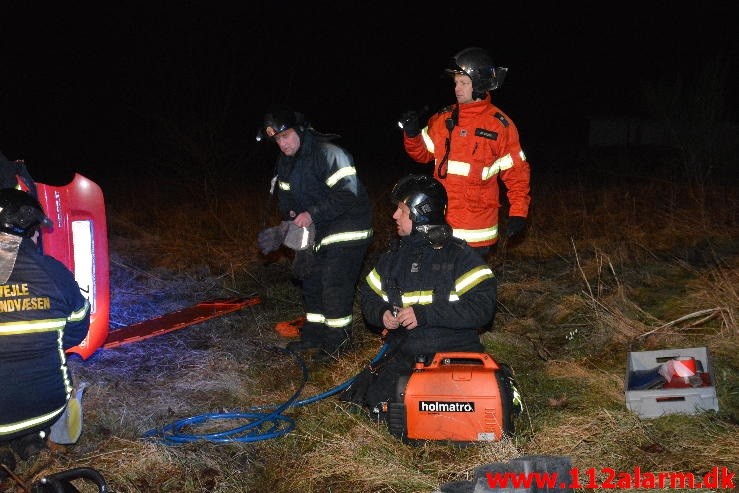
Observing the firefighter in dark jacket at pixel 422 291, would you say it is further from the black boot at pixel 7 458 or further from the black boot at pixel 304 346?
the black boot at pixel 7 458

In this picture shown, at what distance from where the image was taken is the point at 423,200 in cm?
425

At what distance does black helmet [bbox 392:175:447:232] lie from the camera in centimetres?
425

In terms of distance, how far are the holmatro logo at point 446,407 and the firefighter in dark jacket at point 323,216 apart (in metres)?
1.80

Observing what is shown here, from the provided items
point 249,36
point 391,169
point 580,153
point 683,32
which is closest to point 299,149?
point 249,36

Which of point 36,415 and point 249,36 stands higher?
point 249,36

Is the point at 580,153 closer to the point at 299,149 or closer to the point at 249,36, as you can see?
the point at 249,36

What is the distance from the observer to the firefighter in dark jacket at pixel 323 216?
5523 millimetres

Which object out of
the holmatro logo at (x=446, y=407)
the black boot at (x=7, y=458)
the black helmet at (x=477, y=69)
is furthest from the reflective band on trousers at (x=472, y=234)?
the black boot at (x=7, y=458)

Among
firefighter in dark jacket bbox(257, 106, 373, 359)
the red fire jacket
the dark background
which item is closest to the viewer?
the red fire jacket

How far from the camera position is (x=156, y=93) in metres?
11.8

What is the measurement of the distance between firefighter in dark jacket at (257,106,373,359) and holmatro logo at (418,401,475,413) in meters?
1.80

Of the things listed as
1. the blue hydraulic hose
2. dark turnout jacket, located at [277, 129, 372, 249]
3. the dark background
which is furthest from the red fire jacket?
the dark background

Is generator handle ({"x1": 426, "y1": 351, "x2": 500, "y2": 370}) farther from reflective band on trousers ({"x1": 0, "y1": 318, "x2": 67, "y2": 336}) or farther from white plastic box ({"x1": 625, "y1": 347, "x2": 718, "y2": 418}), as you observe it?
reflective band on trousers ({"x1": 0, "y1": 318, "x2": 67, "y2": 336})

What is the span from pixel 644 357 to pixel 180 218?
7.87 m
